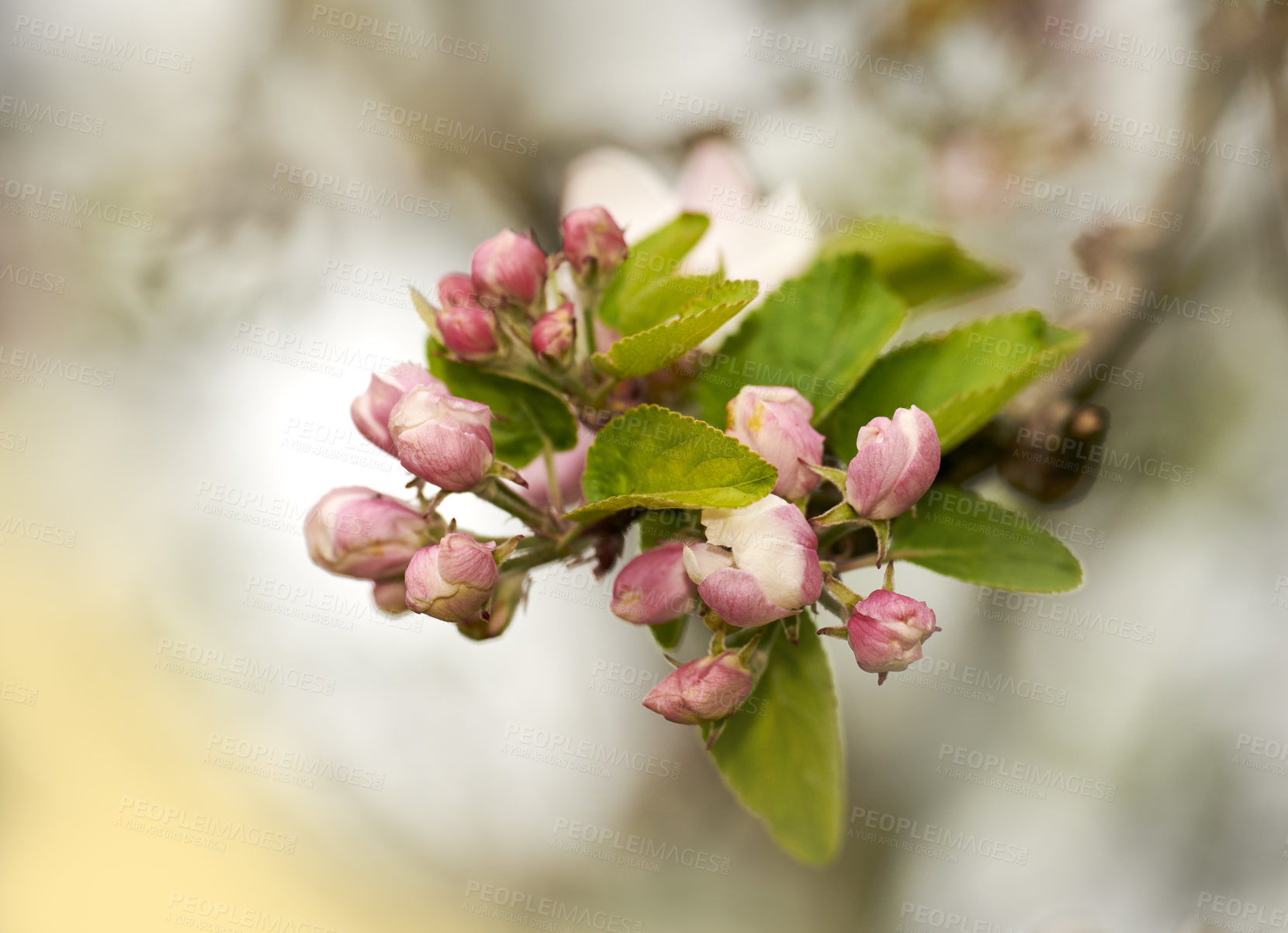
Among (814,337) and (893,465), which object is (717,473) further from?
(814,337)

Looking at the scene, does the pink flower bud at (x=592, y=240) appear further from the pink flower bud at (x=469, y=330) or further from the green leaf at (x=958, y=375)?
the green leaf at (x=958, y=375)

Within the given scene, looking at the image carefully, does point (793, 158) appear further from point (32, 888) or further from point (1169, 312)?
point (32, 888)

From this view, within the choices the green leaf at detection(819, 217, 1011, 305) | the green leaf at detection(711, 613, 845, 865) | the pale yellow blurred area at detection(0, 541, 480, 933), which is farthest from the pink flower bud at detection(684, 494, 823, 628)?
the pale yellow blurred area at detection(0, 541, 480, 933)

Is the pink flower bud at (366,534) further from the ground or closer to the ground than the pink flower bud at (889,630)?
further from the ground

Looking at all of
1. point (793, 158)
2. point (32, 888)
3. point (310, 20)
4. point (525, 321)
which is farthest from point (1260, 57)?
point (32, 888)

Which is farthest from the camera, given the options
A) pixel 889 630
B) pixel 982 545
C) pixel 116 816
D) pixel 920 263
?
pixel 116 816

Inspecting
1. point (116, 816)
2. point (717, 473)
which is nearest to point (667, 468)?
point (717, 473)

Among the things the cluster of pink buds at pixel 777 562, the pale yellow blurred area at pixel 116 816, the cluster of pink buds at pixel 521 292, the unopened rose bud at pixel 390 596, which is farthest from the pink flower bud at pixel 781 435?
the pale yellow blurred area at pixel 116 816
